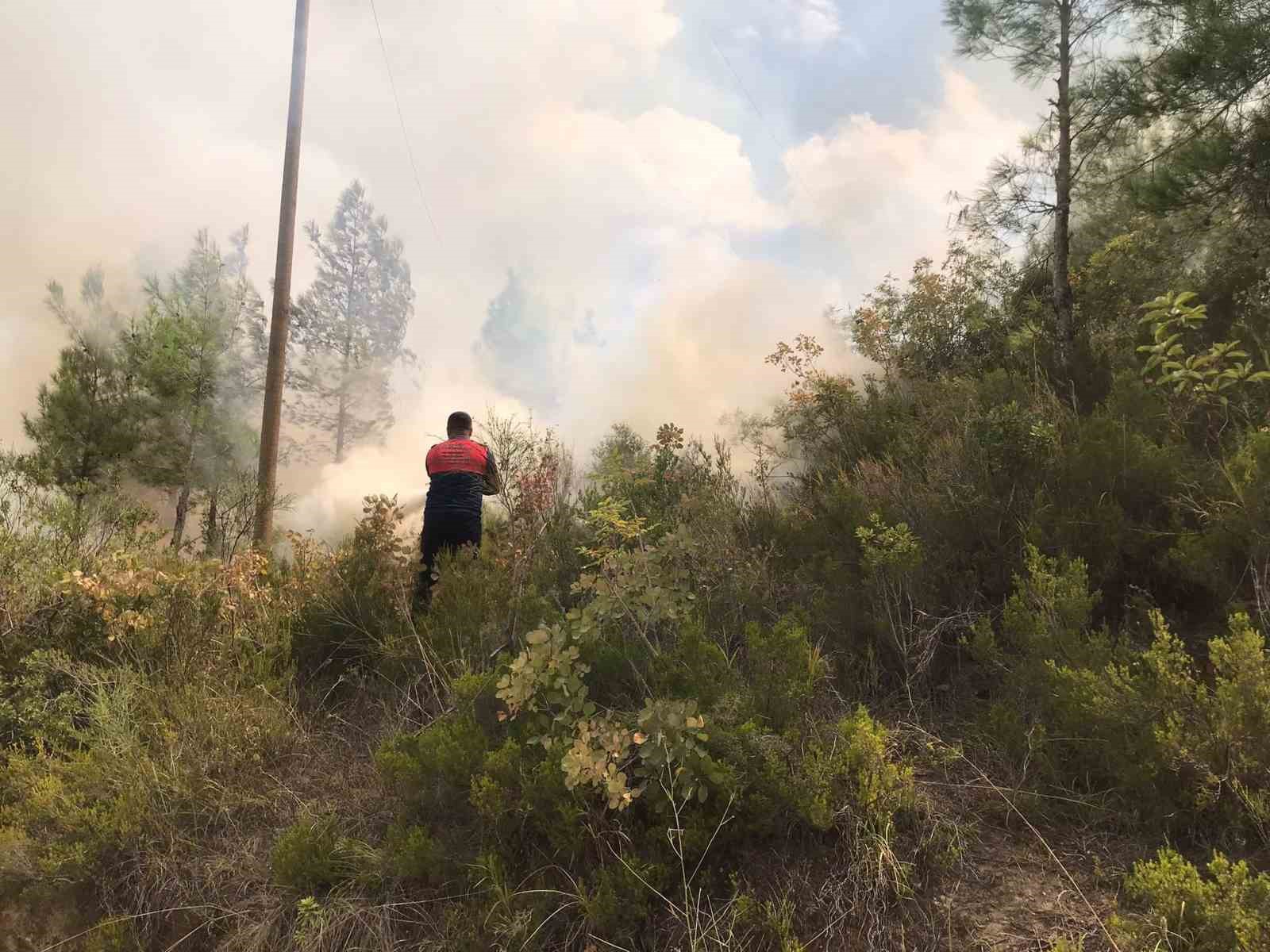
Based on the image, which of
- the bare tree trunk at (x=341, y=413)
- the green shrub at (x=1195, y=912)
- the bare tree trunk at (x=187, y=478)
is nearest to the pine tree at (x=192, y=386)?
the bare tree trunk at (x=187, y=478)

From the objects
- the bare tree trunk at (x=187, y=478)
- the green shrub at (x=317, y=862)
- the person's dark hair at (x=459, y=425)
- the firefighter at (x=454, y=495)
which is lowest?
the green shrub at (x=317, y=862)

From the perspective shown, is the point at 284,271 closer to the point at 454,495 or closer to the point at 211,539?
the point at 211,539

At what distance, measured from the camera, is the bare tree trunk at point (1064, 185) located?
7.45 m

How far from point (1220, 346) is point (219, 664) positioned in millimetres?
5429

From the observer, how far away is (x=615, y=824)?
87.9 inches

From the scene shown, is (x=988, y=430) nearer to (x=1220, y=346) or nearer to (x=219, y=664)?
(x=1220, y=346)

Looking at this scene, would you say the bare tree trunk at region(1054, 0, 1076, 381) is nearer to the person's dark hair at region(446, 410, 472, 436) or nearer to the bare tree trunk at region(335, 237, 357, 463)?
the person's dark hair at region(446, 410, 472, 436)

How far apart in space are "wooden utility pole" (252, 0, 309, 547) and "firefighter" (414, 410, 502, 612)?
12.3 ft

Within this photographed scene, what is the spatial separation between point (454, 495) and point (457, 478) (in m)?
0.13

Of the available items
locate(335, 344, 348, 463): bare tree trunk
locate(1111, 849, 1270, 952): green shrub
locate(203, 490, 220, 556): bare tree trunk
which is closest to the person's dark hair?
locate(203, 490, 220, 556): bare tree trunk

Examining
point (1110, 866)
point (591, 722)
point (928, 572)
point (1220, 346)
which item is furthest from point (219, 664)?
point (1220, 346)

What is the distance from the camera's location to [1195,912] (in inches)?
60.6

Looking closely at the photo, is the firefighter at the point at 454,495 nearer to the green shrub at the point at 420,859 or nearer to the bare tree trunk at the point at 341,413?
the green shrub at the point at 420,859

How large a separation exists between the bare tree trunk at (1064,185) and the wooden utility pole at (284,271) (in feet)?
29.2
